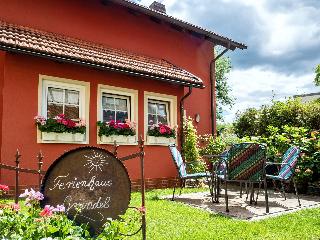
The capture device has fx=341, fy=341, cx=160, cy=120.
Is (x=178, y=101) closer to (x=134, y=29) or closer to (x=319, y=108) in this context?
(x=134, y=29)

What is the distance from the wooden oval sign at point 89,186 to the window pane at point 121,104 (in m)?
5.36

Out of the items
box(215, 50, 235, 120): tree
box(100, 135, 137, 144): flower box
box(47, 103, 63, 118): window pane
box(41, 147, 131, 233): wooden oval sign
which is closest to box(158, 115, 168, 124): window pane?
box(100, 135, 137, 144): flower box

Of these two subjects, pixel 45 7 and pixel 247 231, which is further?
pixel 45 7

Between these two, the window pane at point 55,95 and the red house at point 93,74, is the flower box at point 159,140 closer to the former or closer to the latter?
the red house at point 93,74

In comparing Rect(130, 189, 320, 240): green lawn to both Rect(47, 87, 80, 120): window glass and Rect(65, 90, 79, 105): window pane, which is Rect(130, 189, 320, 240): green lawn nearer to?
Rect(47, 87, 80, 120): window glass

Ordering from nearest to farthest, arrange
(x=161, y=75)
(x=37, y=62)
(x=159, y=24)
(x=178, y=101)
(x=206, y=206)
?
1. (x=206, y=206)
2. (x=37, y=62)
3. (x=161, y=75)
4. (x=178, y=101)
5. (x=159, y=24)

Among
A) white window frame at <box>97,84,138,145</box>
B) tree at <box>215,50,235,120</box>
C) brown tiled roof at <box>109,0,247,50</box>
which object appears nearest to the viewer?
white window frame at <box>97,84,138,145</box>

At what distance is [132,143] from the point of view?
27.0ft

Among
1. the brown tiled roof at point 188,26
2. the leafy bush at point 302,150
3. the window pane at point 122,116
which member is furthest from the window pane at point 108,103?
the leafy bush at point 302,150

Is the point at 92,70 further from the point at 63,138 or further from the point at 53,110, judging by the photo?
the point at 63,138

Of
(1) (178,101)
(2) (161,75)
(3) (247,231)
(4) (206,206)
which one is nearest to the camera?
(3) (247,231)

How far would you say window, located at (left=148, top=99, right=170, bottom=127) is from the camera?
8984 mm

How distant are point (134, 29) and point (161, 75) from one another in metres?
2.18

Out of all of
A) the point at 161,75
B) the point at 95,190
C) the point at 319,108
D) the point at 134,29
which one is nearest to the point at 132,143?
the point at 161,75
